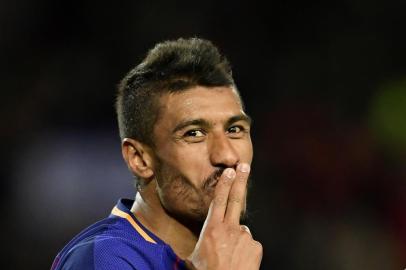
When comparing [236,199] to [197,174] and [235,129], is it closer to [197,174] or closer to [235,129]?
[197,174]

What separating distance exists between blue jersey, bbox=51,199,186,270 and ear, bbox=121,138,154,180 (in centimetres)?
17

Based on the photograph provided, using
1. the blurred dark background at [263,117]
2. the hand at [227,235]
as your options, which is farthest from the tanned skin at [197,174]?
the blurred dark background at [263,117]

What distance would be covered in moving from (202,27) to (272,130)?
1136 mm

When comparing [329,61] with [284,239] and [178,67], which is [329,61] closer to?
[284,239]

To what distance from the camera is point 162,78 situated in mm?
2633

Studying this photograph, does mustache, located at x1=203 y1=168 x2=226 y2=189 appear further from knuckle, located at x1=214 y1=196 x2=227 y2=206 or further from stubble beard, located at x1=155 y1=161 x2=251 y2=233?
knuckle, located at x1=214 y1=196 x2=227 y2=206

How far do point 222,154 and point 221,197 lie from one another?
0.53 ft

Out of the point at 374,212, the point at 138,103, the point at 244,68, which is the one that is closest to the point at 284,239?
the point at 374,212

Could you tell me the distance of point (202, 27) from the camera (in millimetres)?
6121

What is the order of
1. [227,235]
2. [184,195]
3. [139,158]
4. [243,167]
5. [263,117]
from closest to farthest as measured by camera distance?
[227,235] < [243,167] < [184,195] < [139,158] < [263,117]

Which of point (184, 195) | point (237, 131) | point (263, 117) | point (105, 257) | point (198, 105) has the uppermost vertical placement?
point (198, 105)

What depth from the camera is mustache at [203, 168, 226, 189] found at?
2.47 meters

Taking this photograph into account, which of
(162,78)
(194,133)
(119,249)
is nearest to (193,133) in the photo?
(194,133)

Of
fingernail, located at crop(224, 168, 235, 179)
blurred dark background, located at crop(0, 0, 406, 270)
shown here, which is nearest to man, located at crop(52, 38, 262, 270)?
fingernail, located at crop(224, 168, 235, 179)
